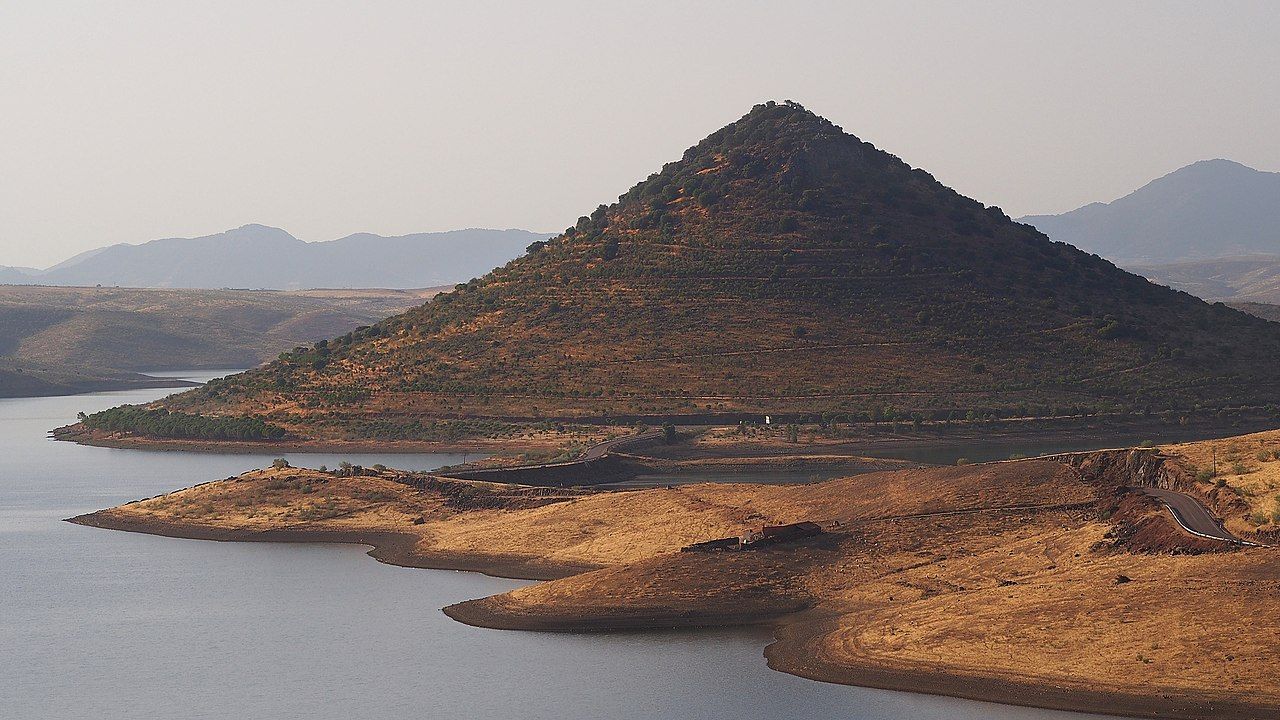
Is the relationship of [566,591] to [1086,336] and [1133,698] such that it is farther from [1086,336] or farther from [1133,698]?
[1086,336]

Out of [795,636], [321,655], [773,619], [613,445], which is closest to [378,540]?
[321,655]

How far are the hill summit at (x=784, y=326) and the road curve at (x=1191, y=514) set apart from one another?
65633mm

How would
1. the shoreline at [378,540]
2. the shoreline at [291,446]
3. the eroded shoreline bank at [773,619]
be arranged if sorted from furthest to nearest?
the shoreline at [291,446] < the shoreline at [378,540] < the eroded shoreline bank at [773,619]

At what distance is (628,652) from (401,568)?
21.6 meters

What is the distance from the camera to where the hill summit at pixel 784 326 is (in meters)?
131

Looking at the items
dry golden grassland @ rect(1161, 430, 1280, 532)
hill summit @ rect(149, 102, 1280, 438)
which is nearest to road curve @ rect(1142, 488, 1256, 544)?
dry golden grassland @ rect(1161, 430, 1280, 532)

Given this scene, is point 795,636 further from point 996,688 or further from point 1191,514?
point 1191,514

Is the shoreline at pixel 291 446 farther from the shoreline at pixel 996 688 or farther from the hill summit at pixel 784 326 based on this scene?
the shoreline at pixel 996 688

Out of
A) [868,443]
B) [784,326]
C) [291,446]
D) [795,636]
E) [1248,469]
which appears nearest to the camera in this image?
[795,636]

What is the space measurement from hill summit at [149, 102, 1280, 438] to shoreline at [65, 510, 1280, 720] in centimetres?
4974

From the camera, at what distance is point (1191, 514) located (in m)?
54.6

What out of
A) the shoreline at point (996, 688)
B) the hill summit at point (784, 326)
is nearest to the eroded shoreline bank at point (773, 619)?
the shoreline at point (996, 688)

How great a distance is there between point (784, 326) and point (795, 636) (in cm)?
8931

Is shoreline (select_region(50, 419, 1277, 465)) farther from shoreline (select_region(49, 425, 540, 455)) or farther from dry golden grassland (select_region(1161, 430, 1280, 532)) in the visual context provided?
dry golden grassland (select_region(1161, 430, 1280, 532))
